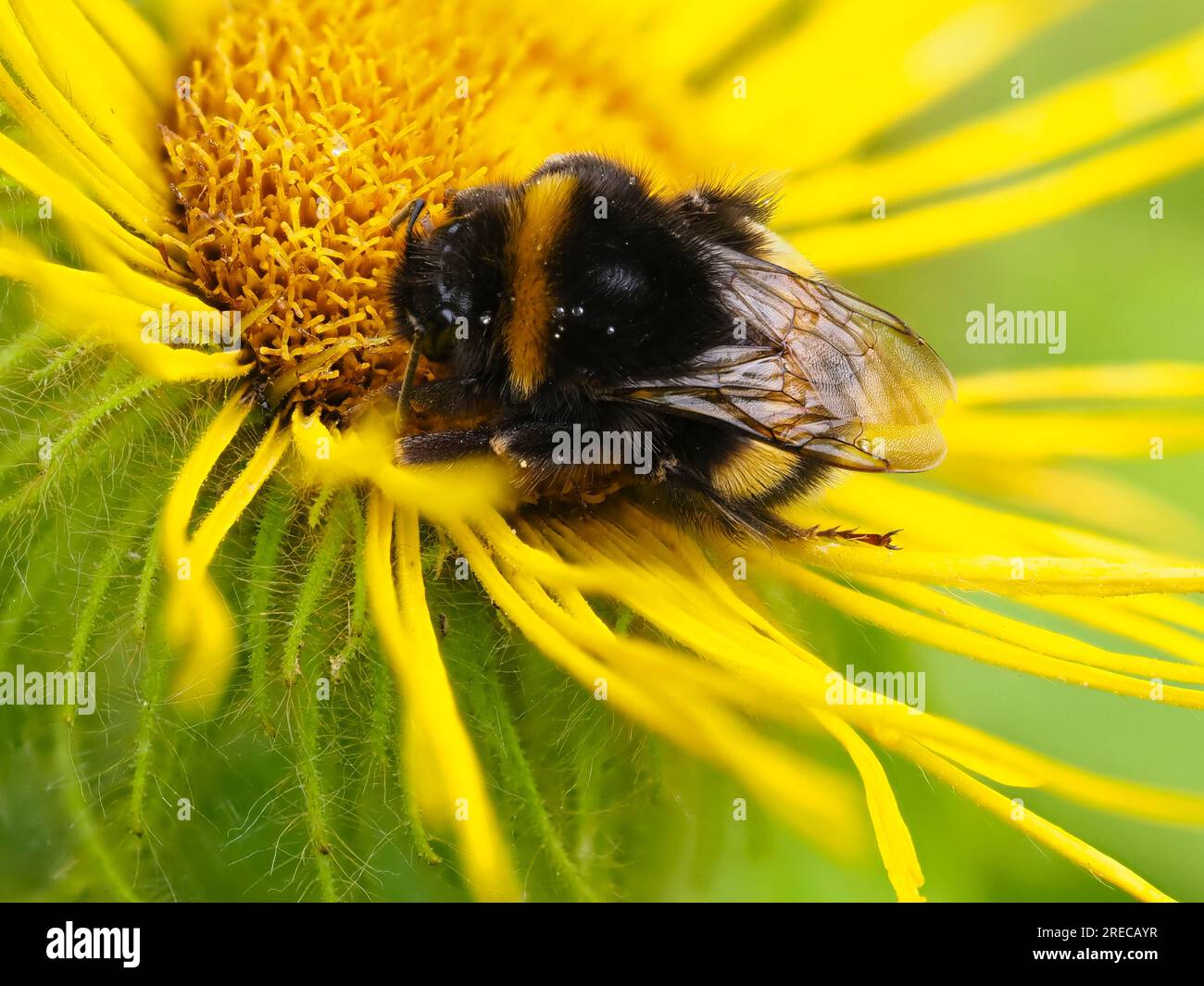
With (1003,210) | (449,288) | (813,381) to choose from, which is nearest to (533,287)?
(449,288)

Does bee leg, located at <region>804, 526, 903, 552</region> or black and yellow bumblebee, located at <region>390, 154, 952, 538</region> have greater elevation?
black and yellow bumblebee, located at <region>390, 154, 952, 538</region>

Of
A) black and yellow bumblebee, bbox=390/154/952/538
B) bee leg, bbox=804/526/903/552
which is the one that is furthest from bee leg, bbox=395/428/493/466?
bee leg, bbox=804/526/903/552

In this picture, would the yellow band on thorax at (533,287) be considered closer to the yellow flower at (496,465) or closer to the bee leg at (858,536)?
the yellow flower at (496,465)

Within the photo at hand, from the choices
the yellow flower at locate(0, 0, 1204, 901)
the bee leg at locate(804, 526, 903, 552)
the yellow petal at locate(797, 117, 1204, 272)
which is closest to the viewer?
the yellow flower at locate(0, 0, 1204, 901)

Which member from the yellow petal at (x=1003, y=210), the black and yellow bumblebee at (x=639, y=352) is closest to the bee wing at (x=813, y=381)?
the black and yellow bumblebee at (x=639, y=352)

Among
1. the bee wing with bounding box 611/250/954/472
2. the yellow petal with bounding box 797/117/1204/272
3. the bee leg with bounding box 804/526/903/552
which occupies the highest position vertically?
the yellow petal with bounding box 797/117/1204/272

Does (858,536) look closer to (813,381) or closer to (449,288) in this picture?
(813,381)

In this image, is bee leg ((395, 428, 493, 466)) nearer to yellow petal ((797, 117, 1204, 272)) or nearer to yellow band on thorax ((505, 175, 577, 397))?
yellow band on thorax ((505, 175, 577, 397))

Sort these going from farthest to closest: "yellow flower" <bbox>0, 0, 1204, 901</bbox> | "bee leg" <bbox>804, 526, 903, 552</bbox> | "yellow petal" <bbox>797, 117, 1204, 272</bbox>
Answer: "yellow petal" <bbox>797, 117, 1204, 272</bbox>, "bee leg" <bbox>804, 526, 903, 552</bbox>, "yellow flower" <bbox>0, 0, 1204, 901</bbox>
